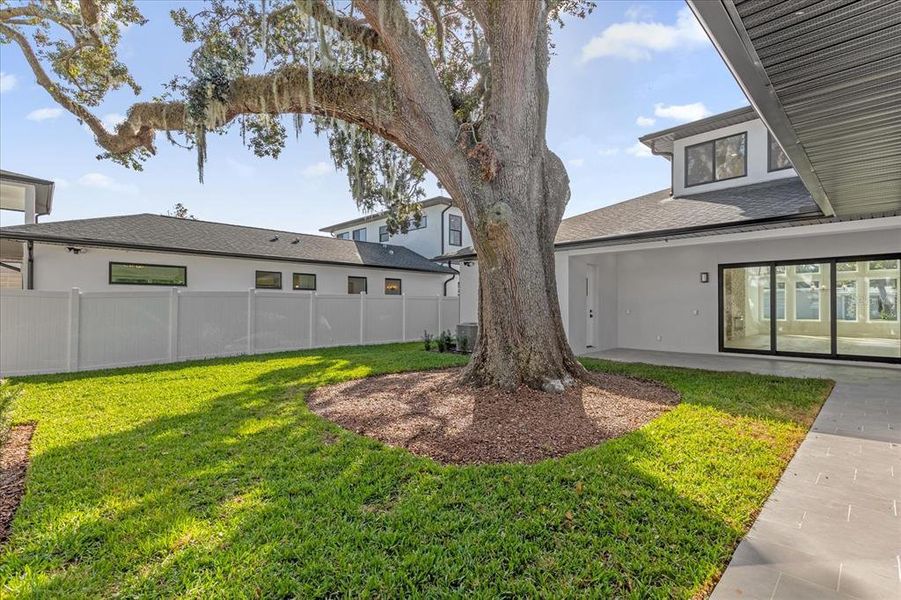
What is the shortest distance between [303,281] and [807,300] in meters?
14.3

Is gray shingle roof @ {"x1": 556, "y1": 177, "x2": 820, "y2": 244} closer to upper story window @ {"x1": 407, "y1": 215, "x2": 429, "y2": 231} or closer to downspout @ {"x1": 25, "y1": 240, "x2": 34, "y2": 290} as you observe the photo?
upper story window @ {"x1": 407, "y1": 215, "x2": 429, "y2": 231}

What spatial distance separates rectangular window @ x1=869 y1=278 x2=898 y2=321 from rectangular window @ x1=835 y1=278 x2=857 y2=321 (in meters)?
0.26

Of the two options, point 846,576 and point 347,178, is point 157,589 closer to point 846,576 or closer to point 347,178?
point 846,576

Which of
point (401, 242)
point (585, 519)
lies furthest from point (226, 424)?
point (401, 242)

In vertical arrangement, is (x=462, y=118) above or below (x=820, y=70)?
above

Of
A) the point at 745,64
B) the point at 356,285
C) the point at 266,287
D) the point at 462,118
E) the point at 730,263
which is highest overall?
the point at 462,118

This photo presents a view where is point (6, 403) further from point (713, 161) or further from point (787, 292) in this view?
point (713, 161)

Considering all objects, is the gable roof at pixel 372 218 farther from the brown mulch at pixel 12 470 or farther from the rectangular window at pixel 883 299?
the brown mulch at pixel 12 470

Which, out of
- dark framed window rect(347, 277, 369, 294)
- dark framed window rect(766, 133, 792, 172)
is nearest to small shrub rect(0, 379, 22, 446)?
dark framed window rect(347, 277, 369, 294)

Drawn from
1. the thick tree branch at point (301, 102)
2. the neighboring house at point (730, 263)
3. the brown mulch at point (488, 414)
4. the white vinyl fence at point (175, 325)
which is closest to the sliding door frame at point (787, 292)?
the neighboring house at point (730, 263)

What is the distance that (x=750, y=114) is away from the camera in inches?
416

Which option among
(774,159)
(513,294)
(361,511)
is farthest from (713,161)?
(361,511)

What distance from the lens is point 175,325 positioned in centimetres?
1030

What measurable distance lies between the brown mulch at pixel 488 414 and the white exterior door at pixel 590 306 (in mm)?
4535
